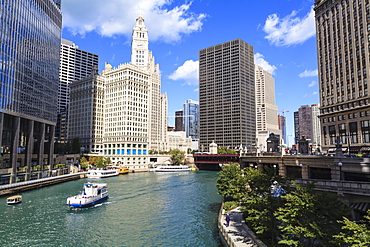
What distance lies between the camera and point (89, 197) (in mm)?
60750

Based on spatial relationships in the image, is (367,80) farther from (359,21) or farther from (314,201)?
(314,201)

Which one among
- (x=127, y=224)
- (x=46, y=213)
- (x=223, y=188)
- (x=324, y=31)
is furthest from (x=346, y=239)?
(x=324, y=31)

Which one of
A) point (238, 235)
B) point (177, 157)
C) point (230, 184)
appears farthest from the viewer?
point (177, 157)

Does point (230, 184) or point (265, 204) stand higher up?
point (265, 204)

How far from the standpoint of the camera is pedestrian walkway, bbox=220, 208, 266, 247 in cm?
2972

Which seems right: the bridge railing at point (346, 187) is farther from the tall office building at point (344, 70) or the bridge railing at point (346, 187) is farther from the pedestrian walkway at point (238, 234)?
the tall office building at point (344, 70)

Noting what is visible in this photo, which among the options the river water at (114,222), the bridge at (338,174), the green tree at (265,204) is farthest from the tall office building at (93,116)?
the green tree at (265,204)

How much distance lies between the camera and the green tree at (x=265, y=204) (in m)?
30.5

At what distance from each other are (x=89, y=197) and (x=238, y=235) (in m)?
40.4

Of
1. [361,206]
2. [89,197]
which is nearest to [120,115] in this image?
[89,197]

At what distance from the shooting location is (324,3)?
102000 millimetres

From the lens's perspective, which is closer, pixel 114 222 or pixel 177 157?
pixel 114 222

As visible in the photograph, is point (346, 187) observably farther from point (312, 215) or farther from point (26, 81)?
point (26, 81)

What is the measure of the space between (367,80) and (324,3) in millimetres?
38943
